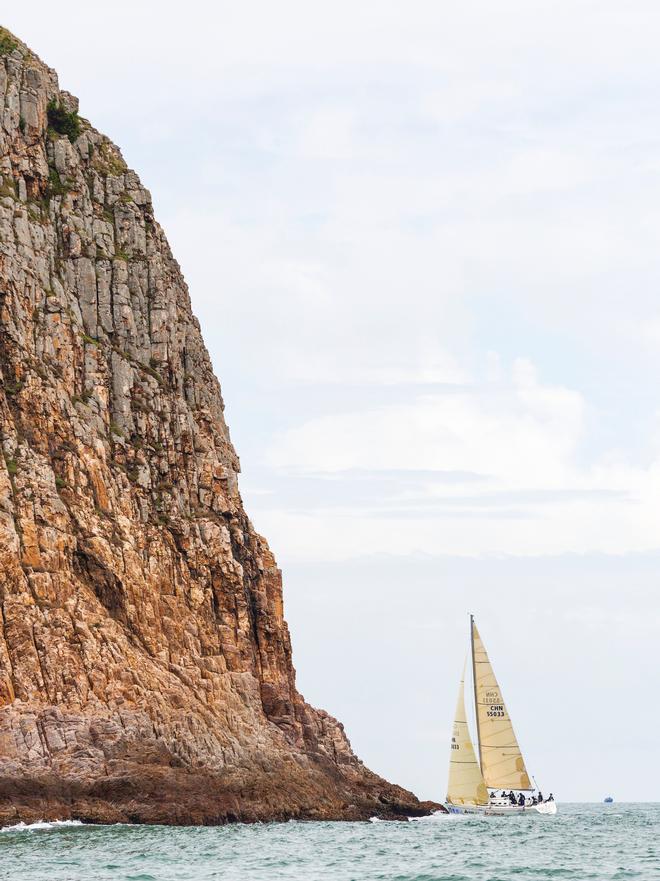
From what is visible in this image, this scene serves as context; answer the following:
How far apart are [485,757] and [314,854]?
4577cm

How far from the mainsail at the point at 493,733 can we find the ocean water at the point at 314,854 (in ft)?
68.8

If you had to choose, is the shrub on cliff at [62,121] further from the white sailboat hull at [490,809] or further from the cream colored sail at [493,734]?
the white sailboat hull at [490,809]

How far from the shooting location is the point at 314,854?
222ft

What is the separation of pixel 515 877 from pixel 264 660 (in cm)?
4425

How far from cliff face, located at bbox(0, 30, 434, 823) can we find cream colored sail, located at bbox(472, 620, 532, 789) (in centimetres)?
1030

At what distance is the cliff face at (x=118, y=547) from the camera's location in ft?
268

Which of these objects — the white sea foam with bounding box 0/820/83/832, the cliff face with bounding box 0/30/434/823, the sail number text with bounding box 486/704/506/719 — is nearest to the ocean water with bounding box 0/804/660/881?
the white sea foam with bounding box 0/820/83/832

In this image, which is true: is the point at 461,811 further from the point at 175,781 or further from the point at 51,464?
the point at 51,464

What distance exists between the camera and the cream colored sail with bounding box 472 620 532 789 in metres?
111

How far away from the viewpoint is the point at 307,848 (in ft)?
232

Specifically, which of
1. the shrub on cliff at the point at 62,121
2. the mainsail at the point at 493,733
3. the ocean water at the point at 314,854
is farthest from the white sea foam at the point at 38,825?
the shrub on cliff at the point at 62,121

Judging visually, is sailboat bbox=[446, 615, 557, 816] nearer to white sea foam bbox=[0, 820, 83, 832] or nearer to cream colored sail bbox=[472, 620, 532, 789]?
cream colored sail bbox=[472, 620, 532, 789]

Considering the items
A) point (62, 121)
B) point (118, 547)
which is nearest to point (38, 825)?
point (118, 547)

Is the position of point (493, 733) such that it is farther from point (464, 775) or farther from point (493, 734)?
point (464, 775)
